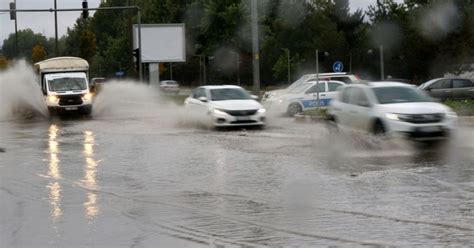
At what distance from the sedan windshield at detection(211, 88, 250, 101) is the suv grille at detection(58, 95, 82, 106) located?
446 inches

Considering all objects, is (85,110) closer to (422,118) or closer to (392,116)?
(392,116)

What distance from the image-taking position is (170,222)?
28.3ft

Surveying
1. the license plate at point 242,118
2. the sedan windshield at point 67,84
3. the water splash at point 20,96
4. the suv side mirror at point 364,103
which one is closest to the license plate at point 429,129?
the suv side mirror at point 364,103

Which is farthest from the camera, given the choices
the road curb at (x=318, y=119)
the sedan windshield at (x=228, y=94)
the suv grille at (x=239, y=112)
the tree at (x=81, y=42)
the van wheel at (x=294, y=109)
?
the tree at (x=81, y=42)

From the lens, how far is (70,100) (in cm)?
3372

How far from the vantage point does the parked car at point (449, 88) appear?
35.0m

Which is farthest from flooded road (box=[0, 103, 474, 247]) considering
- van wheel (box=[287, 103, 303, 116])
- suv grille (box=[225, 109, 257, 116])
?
van wheel (box=[287, 103, 303, 116])

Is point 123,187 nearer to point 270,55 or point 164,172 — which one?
point 164,172

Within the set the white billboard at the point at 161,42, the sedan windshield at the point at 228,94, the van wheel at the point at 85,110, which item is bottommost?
the van wheel at the point at 85,110

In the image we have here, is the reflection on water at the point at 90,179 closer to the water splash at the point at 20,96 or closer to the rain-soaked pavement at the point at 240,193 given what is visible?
the rain-soaked pavement at the point at 240,193

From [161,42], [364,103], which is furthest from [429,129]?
[161,42]

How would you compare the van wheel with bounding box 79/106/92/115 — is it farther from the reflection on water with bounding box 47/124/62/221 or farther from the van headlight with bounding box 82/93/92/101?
the reflection on water with bounding box 47/124/62/221

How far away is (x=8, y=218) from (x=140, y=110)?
102ft

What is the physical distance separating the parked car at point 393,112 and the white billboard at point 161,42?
129 feet
